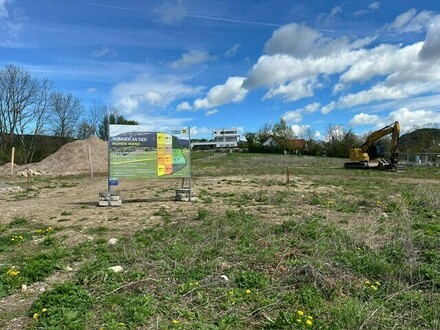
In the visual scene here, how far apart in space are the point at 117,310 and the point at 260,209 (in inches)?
257

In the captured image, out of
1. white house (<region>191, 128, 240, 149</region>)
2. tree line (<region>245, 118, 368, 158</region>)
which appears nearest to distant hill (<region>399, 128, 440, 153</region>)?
tree line (<region>245, 118, 368, 158</region>)

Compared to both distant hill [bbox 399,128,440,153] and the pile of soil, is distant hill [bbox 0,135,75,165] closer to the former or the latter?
the pile of soil

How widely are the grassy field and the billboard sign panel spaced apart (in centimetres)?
409

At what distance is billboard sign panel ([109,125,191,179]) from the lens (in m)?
11.6

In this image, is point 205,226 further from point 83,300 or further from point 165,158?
point 165,158

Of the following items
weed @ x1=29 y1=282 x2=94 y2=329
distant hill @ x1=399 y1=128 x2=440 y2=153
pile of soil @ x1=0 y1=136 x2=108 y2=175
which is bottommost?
weed @ x1=29 y1=282 x2=94 y2=329

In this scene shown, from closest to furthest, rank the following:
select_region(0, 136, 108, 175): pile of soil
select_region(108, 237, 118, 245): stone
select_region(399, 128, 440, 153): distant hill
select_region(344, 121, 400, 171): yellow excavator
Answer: select_region(108, 237, 118, 245): stone → select_region(344, 121, 400, 171): yellow excavator → select_region(0, 136, 108, 175): pile of soil → select_region(399, 128, 440, 153): distant hill

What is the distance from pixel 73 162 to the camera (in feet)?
121

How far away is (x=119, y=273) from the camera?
4.85 m

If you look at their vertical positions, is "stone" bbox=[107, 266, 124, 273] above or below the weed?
above

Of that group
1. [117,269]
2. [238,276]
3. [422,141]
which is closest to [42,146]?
[422,141]

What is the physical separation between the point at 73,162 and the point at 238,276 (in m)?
35.7

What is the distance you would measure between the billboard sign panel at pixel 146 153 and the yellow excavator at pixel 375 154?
21.8 meters

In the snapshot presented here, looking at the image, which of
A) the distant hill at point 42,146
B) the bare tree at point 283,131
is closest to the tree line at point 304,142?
the bare tree at point 283,131
